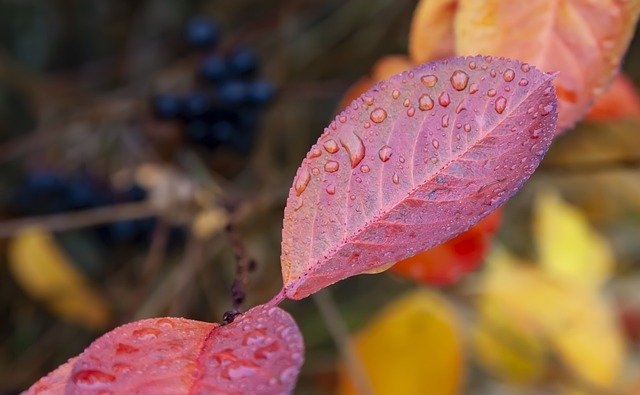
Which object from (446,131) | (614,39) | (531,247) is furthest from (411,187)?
(531,247)

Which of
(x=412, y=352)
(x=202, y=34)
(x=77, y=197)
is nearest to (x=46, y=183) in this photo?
(x=77, y=197)

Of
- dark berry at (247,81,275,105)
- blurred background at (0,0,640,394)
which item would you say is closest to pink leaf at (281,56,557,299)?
blurred background at (0,0,640,394)

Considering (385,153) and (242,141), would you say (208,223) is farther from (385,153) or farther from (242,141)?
(385,153)

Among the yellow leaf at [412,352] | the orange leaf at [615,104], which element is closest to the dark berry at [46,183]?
the yellow leaf at [412,352]

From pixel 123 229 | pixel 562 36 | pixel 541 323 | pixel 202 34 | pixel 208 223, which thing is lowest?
pixel 541 323

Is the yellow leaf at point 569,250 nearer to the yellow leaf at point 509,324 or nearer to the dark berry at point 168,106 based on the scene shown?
the yellow leaf at point 509,324

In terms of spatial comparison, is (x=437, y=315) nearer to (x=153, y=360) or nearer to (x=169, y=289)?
(x=169, y=289)
